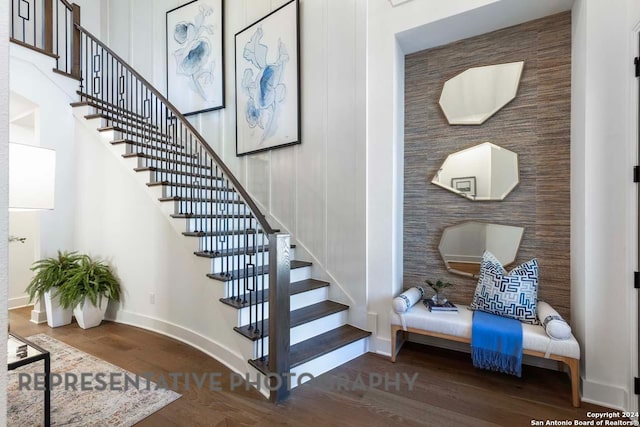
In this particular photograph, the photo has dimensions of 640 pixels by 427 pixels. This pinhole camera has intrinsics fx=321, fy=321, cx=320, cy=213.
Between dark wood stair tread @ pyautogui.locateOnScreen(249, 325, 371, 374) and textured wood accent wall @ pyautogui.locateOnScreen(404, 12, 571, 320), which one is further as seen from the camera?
textured wood accent wall @ pyautogui.locateOnScreen(404, 12, 571, 320)

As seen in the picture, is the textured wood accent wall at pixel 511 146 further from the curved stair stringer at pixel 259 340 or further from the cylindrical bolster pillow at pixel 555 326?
the curved stair stringer at pixel 259 340

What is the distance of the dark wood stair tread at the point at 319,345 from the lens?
2.38m

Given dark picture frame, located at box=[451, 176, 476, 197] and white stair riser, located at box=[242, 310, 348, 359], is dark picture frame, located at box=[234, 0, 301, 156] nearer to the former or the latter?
dark picture frame, located at box=[451, 176, 476, 197]

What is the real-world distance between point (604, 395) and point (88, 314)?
473 cm

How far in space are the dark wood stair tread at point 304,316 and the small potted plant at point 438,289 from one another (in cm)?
86

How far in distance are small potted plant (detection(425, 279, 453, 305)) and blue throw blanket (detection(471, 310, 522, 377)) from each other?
332 mm

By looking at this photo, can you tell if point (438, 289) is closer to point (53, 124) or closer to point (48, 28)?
point (53, 124)

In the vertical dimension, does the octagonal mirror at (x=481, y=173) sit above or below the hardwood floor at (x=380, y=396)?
above

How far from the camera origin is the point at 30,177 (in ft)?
5.89

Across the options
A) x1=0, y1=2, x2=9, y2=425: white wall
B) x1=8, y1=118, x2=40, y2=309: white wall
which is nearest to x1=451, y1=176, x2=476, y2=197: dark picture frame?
x1=0, y1=2, x2=9, y2=425: white wall

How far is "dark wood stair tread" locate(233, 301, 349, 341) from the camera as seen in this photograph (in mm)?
2450

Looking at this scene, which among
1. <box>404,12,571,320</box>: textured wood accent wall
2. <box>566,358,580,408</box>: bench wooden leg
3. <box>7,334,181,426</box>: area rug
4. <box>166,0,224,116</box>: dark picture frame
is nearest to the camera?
<box>7,334,181,426</box>: area rug

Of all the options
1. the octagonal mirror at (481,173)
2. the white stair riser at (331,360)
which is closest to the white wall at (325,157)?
the white stair riser at (331,360)

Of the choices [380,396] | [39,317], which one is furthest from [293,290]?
[39,317]
